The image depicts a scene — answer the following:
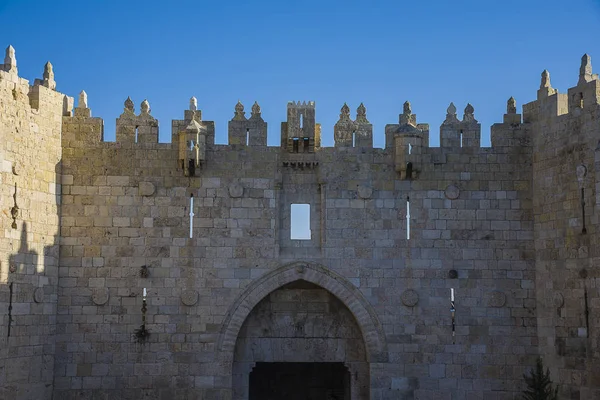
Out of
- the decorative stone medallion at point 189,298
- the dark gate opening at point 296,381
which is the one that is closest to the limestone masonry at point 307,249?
the decorative stone medallion at point 189,298

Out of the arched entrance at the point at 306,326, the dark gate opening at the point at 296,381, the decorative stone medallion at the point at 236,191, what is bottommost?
the dark gate opening at the point at 296,381

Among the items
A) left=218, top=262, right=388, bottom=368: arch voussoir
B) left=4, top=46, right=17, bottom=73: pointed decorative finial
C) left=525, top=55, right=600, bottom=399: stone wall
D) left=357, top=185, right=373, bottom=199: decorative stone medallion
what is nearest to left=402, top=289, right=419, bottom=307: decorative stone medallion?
left=218, top=262, right=388, bottom=368: arch voussoir

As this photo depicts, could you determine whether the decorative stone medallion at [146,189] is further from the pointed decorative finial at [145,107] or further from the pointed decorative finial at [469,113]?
the pointed decorative finial at [469,113]

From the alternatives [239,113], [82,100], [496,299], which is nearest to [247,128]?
[239,113]

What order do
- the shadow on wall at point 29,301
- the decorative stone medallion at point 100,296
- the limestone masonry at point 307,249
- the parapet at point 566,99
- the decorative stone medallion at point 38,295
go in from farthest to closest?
1. the decorative stone medallion at point 100,296
2. the limestone masonry at point 307,249
3. the parapet at point 566,99
4. the decorative stone medallion at point 38,295
5. the shadow on wall at point 29,301

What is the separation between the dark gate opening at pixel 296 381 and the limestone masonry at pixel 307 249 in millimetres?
3072

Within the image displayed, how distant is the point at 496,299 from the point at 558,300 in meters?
1.58

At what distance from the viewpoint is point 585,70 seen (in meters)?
20.4

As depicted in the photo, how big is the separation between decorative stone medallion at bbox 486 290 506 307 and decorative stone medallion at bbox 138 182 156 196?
8.72 meters

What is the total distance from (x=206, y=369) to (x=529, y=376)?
785 centimetres

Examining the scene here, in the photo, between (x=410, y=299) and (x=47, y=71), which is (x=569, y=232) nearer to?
(x=410, y=299)

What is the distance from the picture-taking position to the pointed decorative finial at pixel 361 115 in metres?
21.6

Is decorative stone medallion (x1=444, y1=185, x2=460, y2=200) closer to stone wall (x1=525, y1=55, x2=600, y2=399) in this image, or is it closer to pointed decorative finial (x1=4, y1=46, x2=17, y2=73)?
stone wall (x1=525, y1=55, x2=600, y2=399)

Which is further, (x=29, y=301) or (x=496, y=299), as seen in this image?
(x=496, y=299)
